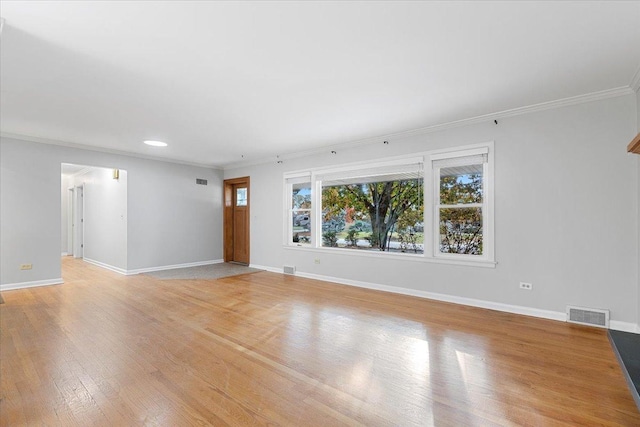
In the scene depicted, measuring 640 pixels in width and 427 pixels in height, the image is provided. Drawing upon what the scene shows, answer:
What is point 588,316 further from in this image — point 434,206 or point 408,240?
point 408,240

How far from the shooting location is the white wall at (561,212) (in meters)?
3.12

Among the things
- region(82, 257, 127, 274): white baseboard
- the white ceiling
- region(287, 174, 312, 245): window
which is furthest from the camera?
region(82, 257, 127, 274): white baseboard

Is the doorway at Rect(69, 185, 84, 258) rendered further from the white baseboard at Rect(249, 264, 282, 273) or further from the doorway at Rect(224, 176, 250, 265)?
the white baseboard at Rect(249, 264, 282, 273)

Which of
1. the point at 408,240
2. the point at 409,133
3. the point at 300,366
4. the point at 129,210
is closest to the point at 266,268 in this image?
the point at 129,210

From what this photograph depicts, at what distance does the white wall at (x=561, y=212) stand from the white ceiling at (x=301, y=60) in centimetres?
34

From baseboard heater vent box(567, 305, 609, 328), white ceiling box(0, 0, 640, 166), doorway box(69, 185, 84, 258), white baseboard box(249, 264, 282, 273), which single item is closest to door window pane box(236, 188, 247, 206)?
white baseboard box(249, 264, 282, 273)

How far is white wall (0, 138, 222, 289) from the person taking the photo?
15.9 ft

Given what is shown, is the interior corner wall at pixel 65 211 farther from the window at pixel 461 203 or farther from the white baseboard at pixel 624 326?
the white baseboard at pixel 624 326

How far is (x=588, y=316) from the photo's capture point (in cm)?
326

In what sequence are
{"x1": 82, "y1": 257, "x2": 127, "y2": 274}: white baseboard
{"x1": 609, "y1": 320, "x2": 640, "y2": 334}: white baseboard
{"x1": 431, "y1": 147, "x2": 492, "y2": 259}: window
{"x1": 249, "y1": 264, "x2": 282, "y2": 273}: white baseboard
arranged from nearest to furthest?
{"x1": 609, "y1": 320, "x2": 640, "y2": 334}: white baseboard → {"x1": 431, "y1": 147, "x2": 492, "y2": 259}: window → {"x1": 82, "y1": 257, "x2": 127, "y2": 274}: white baseboard → {"x1": 249, "y1": 264, "x2": 282, "y2": 273}: white baseboard

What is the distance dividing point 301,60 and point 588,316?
4022 mm

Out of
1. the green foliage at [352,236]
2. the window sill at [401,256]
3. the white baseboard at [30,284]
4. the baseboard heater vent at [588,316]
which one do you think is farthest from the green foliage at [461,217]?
the white baseboard at [30,284]

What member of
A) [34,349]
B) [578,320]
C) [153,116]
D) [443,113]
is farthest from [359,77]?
[34,349]

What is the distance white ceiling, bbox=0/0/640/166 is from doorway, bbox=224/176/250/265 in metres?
3.55
